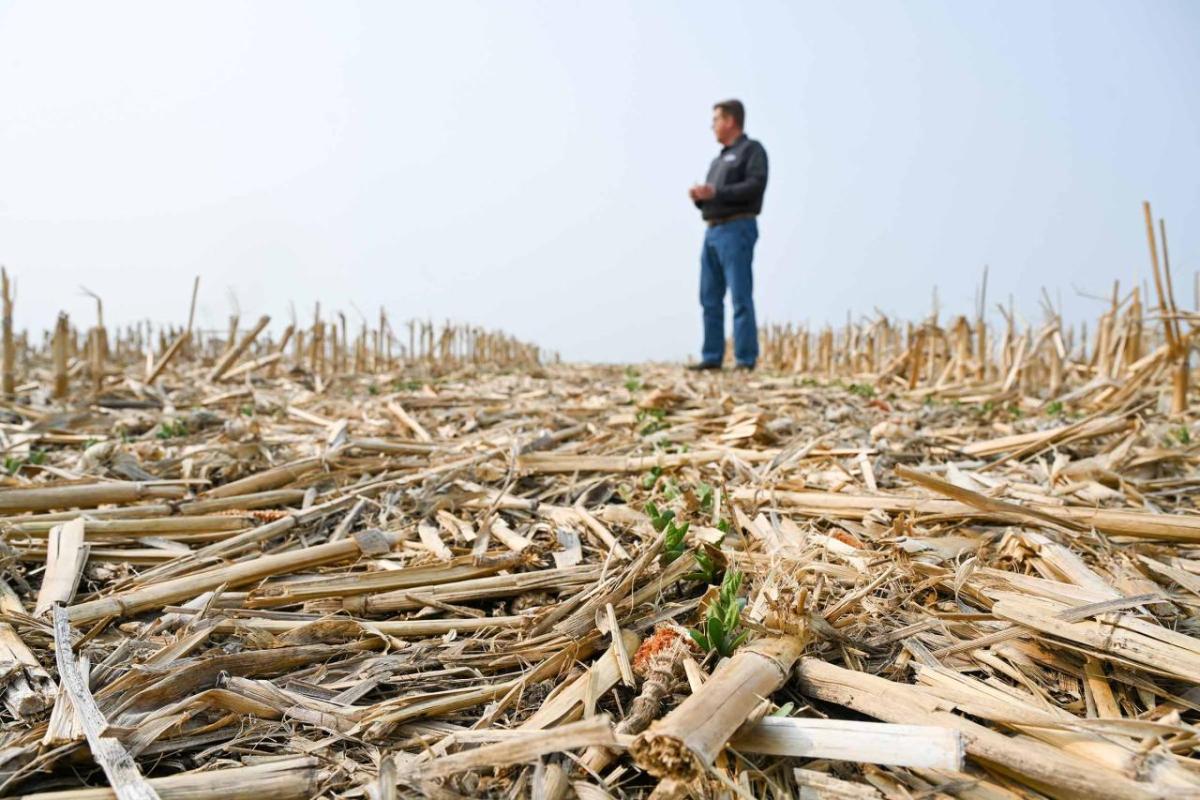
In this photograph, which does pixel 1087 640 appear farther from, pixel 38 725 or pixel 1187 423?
pixel 1187 423

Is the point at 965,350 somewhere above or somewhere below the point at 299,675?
above

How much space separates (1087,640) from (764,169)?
702 centimetres

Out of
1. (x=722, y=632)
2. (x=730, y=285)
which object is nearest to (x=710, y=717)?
(x=722, y=632)

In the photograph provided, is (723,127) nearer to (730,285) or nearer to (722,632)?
(730,285)

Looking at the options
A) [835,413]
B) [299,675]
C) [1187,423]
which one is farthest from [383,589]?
[1187,423]

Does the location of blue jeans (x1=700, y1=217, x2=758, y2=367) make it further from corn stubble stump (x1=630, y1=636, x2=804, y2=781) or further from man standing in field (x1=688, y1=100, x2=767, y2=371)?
corn stubble stump (x1=630, y1=636, x2=804, y2=781)

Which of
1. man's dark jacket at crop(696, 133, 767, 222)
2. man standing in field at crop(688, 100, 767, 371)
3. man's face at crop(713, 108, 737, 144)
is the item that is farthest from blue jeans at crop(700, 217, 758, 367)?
man's face at crop(713, 108, 737, 144)

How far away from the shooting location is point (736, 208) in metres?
7.80

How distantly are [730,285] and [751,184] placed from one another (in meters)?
1.10

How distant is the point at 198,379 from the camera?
708cm

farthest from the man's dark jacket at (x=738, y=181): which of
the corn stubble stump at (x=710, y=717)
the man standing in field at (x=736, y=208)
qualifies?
the corn stubble stump at (x=710, y=717)

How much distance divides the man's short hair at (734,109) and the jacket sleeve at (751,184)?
21.1 inches

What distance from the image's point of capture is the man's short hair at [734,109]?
25.7 feet

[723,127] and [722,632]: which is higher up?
[723,127]
